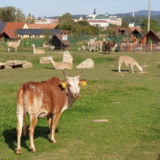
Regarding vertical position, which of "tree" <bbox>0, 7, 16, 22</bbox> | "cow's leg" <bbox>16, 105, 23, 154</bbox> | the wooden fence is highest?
"tree" <bbox>0, 7, 16, 22</bbox>

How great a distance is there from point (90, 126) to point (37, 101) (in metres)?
2.77

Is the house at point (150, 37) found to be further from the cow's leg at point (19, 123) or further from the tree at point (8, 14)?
the tree at point (8, 14)

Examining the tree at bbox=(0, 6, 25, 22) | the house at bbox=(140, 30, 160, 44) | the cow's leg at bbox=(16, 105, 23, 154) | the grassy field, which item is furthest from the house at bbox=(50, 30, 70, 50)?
the tree at bbox=(0, 6, 25, 22)

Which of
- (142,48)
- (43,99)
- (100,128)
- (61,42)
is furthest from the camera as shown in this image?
(61,42)

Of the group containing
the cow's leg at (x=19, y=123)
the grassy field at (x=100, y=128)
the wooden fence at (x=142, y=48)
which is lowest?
the wooden fence at (x=142, y=48)

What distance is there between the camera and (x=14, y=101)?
1278 centimetres

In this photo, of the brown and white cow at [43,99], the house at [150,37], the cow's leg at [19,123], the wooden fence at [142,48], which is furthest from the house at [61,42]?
the cow's leg at [19,123]

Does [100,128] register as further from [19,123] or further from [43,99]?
[19,123]

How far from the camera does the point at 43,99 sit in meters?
7.28

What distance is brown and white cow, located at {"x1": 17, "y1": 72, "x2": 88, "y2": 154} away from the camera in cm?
709

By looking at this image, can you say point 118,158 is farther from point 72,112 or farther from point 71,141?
point 72,112

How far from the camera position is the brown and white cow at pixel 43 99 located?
7086 mm

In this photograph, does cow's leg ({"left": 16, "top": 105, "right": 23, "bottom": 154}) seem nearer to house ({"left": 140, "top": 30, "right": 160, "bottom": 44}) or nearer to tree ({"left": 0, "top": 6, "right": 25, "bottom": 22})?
house ({"left": 140, "top": 30, "right": 160, "bottom": 44})

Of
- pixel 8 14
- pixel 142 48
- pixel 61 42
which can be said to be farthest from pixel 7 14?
pixel 142 48
